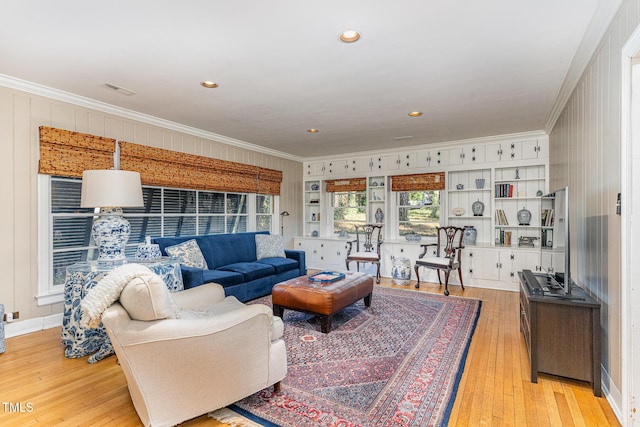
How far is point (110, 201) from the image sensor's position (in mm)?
2936

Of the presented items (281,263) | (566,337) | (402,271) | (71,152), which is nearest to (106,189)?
(71,152)

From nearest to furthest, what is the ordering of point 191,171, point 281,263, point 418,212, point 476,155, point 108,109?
point 108,109
point 191,171
point 281,263
point 476,155
point 418,212

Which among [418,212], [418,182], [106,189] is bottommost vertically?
[418,212]

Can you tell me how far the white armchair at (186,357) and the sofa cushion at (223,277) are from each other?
2028 mm

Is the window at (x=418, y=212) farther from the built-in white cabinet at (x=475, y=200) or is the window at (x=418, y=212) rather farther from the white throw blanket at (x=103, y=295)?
the white throw blanket at (x=103, y=295)

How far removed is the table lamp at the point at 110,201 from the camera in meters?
2.94

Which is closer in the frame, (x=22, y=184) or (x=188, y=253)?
(x=22, y=184)

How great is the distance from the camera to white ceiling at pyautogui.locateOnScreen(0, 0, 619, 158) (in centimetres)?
203

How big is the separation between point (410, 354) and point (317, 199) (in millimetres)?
4837

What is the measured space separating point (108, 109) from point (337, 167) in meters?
4.27

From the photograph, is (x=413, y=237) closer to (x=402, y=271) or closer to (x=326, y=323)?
(x=402, y=271)

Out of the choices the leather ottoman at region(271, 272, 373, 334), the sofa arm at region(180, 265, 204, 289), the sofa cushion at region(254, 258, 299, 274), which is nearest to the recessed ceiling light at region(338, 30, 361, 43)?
the leather ottoman at region(271, 272, 373, 334)

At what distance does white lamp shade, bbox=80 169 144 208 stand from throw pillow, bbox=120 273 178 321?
5.37ft

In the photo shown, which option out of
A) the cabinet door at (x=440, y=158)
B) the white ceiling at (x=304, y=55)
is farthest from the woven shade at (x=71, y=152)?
the cabinet door at (x=440, y=158)
